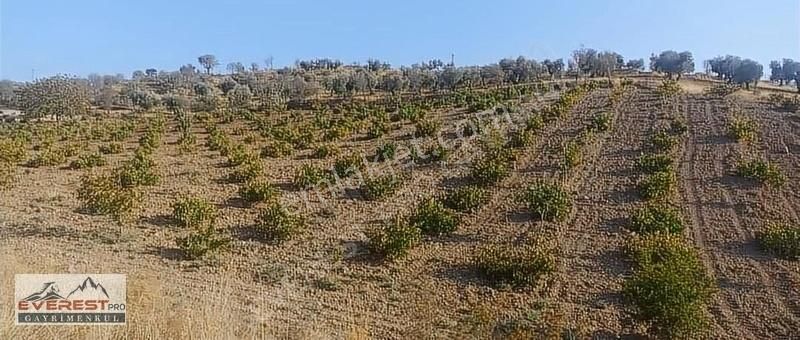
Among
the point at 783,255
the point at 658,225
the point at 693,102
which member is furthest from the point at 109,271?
the point at 693,102

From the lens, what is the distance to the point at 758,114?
20859 mm

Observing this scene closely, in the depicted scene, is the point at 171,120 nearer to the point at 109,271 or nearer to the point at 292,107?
the point at 292,107

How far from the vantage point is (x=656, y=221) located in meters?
9.99

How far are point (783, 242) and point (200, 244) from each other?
8931 millimetres

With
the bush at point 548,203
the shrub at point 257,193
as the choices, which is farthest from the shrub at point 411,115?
the bush at point 548,203

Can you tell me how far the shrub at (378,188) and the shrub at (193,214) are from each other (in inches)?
129

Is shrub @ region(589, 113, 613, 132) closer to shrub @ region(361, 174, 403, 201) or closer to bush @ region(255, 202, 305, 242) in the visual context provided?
shrub @ region(361, 174, 403, 201)

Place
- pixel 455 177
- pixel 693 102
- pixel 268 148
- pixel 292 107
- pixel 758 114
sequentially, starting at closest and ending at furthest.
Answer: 1. pixel 455 177
2. pixel 268 148
3. pixel 758 114
4. pixel 693 102
5. pixel 292 107

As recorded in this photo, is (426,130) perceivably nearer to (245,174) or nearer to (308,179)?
(308,179)

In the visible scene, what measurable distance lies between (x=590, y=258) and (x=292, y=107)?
32.9m

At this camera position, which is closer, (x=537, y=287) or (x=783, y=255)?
(x=537, y=287)

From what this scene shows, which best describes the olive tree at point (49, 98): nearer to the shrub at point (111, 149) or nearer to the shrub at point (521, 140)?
the shrub at point (111, 149)

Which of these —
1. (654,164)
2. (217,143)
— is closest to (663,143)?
(654,164)

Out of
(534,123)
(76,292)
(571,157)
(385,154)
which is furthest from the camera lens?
(534,123)
